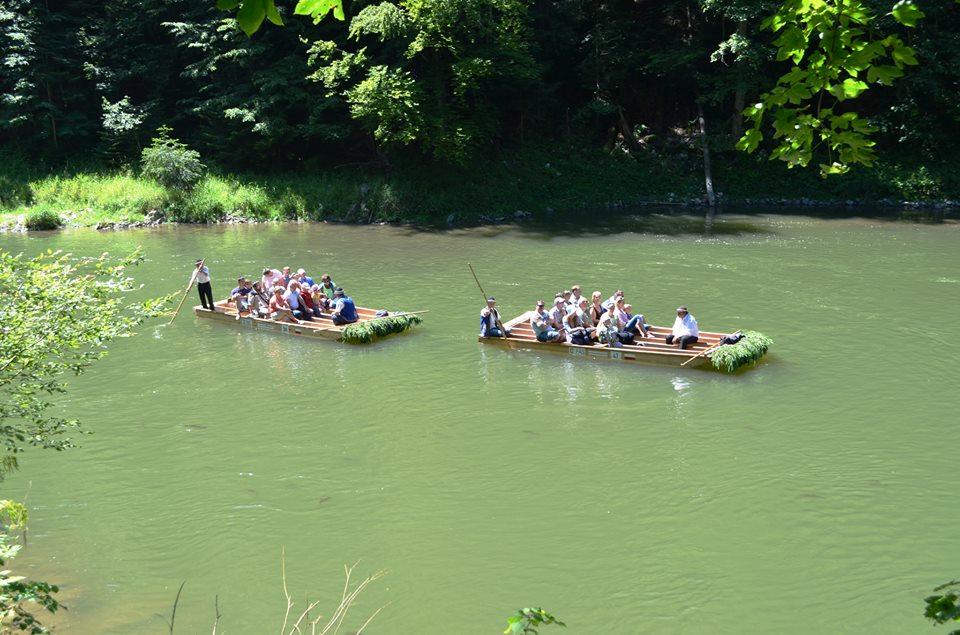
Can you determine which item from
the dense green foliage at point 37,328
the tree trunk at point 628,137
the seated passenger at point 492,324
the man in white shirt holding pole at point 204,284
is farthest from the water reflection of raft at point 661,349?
the tree trunk at point 628,137

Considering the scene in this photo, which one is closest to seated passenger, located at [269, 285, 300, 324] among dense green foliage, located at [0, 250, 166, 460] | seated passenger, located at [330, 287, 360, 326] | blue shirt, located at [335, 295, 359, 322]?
seated passenger, located at [330, 287, 360, 326]

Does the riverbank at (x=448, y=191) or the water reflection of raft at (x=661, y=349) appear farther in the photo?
the riverbank at (x=448, y=191)

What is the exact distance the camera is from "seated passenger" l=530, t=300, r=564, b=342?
18094 millimetres

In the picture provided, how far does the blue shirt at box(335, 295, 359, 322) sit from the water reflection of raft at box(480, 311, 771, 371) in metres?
3.08

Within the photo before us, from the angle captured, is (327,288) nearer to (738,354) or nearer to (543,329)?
(543,329)

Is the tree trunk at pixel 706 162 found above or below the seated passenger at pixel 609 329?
above

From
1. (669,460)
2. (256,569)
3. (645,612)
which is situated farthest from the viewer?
(669,460)

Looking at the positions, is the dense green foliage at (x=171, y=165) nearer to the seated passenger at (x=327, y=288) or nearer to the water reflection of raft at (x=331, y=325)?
the water reflection of raft at (x=331, y=325)

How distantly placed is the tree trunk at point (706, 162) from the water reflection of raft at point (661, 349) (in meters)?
19.8

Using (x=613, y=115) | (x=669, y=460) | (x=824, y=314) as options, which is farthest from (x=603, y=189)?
(x=669, y=460)

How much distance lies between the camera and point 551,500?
1203 cm

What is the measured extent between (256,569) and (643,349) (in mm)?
8946

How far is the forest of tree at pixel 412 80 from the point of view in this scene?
34094mm

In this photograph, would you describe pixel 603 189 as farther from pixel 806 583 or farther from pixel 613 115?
pixel 806 583
